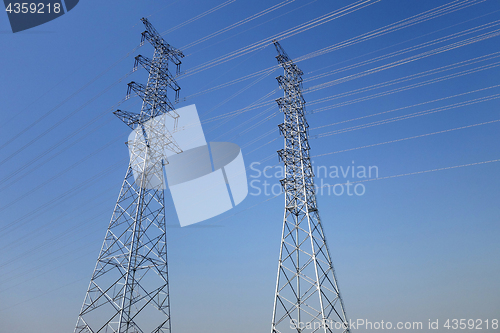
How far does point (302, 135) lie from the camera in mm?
16812

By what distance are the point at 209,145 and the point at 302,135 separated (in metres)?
8.29


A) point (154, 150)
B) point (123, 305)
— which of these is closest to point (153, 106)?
point (154, 150)

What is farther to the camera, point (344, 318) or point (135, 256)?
point (135, 256)

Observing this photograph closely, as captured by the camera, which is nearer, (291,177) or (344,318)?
(344,318)

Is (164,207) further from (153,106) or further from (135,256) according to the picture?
(153,106)

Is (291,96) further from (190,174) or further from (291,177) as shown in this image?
(190,174)

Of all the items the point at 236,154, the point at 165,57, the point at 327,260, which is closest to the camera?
the point at 327,260

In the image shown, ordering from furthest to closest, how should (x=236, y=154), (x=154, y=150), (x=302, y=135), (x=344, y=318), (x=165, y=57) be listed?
(x=236, y=154), (x=165, y=57), (x=154, y=150), (x=302, y=135), (x=344, y=318)

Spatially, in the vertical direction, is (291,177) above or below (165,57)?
below

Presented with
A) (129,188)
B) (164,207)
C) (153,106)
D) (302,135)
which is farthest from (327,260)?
(153,106)

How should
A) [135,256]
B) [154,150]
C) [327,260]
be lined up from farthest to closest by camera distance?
[154,150] < [135,256] < [327,260]

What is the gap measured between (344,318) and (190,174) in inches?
566

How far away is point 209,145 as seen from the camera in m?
22.5

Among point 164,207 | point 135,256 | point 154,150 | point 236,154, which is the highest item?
point 236,154
